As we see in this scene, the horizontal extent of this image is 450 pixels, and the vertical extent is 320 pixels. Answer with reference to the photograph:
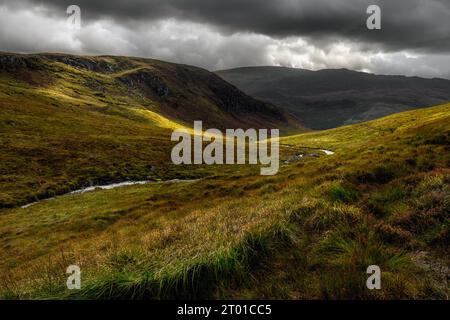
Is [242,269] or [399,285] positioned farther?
[242,269]

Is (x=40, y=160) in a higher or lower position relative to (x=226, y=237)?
lower

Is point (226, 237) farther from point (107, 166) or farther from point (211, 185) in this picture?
point (107, 166)

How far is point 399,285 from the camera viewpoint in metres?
6.07

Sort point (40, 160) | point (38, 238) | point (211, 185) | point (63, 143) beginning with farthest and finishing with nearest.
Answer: point (63, 143)
point (40, 160)
point (211, 185)
point (38, 238)

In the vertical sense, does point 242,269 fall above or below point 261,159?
above

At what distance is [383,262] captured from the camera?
6945 mm

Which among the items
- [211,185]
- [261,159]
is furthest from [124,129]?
[211,185]

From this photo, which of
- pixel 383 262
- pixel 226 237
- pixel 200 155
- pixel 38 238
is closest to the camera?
pixel 383 262

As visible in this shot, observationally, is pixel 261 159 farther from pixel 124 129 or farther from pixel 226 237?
pixel 226 237

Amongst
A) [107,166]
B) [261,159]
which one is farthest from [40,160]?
[261,159]

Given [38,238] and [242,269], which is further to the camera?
[38,238]
